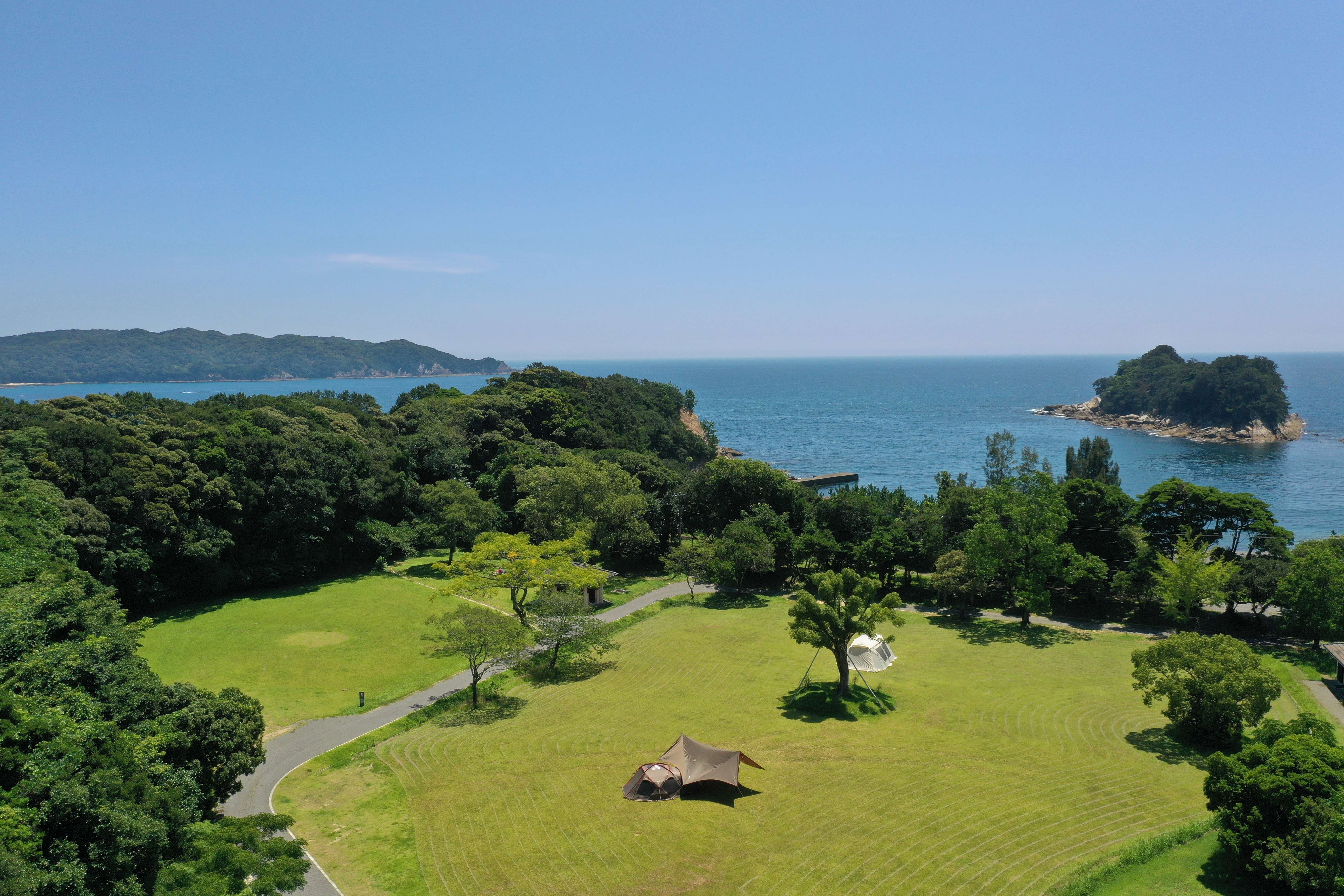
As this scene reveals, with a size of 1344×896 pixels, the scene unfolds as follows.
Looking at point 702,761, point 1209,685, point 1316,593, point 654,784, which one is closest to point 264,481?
point 654,784

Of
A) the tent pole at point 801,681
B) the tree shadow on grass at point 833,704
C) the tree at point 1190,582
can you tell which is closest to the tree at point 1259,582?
the tree at point 1190,582

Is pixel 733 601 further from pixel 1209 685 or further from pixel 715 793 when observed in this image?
pixel 1209 685

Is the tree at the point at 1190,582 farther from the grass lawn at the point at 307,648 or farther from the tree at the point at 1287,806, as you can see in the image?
the grass lawn at the point at 307,648

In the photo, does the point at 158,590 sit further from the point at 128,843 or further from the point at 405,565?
the point at 128,843

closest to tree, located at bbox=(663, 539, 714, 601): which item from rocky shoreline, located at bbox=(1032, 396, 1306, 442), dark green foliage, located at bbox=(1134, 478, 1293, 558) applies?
dark green foliage, located at bbox=(1134, 478, 1293, 558)

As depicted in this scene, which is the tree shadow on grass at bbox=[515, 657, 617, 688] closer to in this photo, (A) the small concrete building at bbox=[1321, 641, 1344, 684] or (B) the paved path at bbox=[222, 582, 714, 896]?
(B) the paved path at bbox=[222, 582, 714, 896]

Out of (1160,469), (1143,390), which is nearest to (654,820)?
(1160,469)
